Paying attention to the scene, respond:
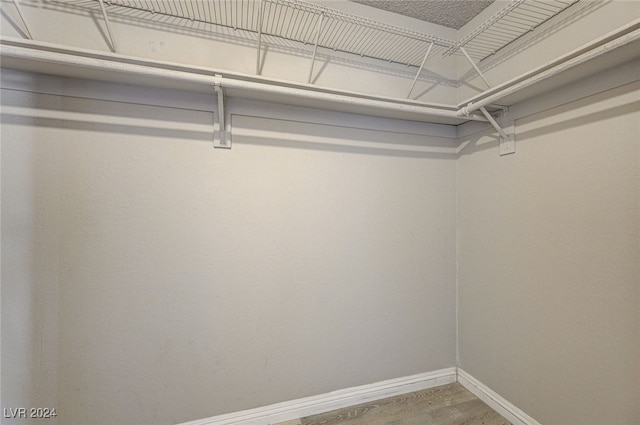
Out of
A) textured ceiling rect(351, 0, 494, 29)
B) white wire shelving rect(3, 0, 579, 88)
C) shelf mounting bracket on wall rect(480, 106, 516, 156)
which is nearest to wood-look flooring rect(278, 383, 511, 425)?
shelf mounting bracket on wall rect(480, 106, 516, 156)

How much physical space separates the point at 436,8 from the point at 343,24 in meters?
0.63

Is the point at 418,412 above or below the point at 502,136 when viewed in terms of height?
below

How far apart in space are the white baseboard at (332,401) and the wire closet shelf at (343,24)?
77.7 inches

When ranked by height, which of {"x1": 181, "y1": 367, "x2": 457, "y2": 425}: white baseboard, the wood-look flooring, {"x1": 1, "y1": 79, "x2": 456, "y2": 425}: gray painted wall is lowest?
the wood-look flooring

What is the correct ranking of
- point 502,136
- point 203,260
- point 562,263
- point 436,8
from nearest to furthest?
point 562,263
point 203,260
point 502,136
point 436,8

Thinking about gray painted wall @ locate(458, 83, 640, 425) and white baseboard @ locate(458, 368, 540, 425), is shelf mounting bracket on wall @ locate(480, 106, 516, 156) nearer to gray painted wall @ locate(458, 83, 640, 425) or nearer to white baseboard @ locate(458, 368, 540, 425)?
gray painted wall @ locate(458, 83, 640, 425)

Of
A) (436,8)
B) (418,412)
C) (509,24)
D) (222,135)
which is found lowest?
(418,412)

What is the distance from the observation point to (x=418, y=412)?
153 centimetres

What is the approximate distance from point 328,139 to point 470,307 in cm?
144

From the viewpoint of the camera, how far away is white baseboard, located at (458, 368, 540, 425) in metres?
1.40

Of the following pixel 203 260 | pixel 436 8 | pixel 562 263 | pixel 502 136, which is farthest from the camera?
pixel 436 8

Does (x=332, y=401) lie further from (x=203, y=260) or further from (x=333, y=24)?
(x=333, y=24)

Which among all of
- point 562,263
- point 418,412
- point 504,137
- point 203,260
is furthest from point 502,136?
point 203,260

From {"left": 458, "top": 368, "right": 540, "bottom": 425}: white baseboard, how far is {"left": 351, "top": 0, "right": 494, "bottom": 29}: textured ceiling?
2.34 metres
